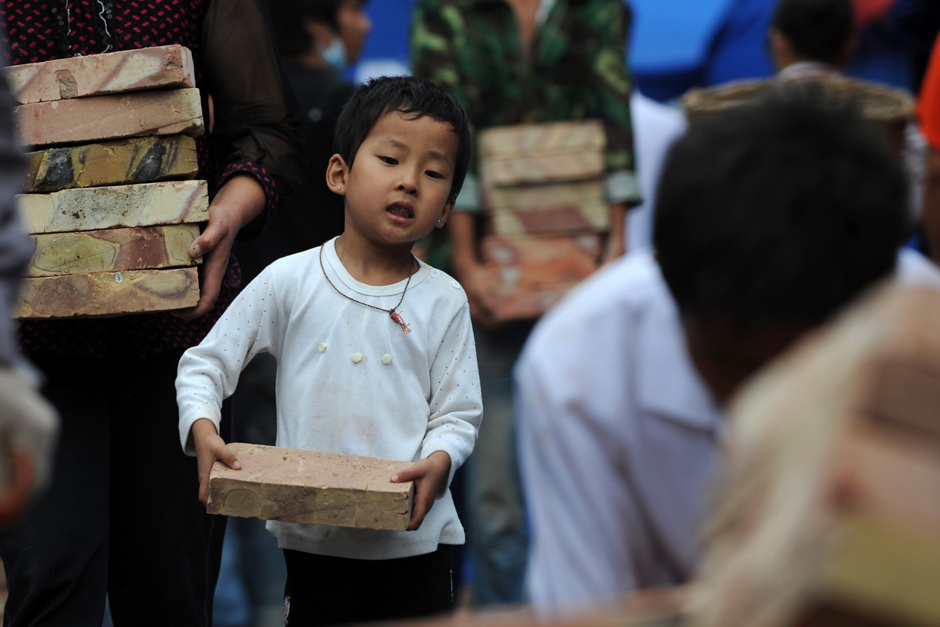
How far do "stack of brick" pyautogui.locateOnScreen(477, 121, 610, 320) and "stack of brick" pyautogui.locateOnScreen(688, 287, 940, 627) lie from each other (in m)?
2.60

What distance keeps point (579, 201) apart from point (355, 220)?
107 cm

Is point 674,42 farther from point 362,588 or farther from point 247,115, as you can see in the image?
point 362,588

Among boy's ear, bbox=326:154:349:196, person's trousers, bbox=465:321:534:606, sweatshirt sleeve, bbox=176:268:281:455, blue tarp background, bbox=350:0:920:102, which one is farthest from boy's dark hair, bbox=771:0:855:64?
sweatshirt sleeve, bbox=176:268:281:455

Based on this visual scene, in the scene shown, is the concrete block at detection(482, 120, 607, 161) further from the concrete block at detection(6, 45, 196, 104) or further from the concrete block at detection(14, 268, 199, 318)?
the concrete block at detection(14, 268, 199, 318)

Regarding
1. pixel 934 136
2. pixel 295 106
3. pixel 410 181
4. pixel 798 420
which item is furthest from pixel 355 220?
pixel 798 420

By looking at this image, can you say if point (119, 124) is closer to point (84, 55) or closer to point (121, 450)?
point (84, 55)

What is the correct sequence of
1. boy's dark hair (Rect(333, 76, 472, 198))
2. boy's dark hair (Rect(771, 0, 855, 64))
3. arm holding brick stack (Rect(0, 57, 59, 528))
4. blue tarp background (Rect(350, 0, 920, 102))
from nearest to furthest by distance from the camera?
arm holding brick stack (Rect(0, 57, 59, 528)) < boy's dark hair (Rect(333, 76, 472, 198)) < boy's dark hair (Rect(771, 0, 855, 64)) < blue tarp background (Rect(350, 0, 920, 102))

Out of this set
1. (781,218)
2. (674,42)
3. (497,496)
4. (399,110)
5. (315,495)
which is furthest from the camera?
A: (674,42)

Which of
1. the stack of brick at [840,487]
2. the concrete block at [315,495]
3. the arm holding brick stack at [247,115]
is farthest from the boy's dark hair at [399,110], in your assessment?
the stack of brick at [840,487]

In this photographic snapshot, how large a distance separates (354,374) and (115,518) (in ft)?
2.34

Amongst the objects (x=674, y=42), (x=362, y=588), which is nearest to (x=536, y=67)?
(x=674, y=42)

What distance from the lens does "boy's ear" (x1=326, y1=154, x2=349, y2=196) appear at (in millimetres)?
2957

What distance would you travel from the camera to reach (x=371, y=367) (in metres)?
2.67

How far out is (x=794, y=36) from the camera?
4.11 metres
